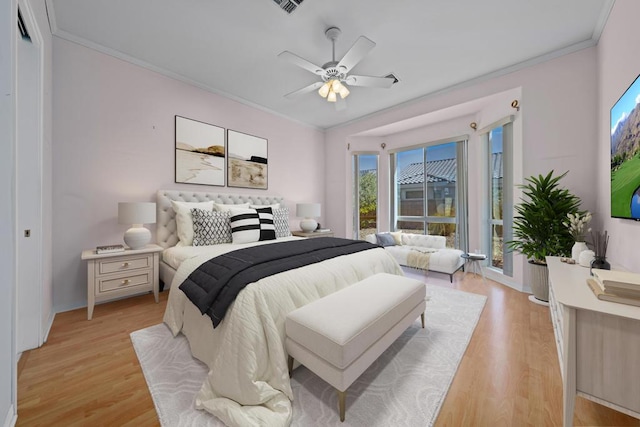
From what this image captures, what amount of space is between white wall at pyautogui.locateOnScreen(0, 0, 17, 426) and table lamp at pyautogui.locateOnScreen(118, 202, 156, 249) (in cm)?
152

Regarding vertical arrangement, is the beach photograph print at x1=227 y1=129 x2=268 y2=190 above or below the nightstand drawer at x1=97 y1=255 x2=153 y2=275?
above

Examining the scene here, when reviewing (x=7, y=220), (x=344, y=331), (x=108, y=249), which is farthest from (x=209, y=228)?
(x=344, y=331)

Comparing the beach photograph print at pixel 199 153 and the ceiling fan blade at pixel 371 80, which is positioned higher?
the ceiling fan blade at pixel 371 80

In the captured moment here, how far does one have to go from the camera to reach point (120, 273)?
251cm

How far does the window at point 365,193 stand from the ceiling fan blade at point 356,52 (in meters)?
2.99

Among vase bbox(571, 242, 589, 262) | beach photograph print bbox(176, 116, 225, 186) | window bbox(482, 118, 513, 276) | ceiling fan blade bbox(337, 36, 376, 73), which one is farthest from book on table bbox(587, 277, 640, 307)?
beach photograph print bbox(176, 116, 225, 186)

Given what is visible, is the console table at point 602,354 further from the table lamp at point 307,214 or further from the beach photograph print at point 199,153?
Result: the beach photograph print at point 199,153

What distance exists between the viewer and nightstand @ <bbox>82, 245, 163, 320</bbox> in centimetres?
235

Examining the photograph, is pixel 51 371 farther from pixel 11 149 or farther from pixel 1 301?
pixel 11 149

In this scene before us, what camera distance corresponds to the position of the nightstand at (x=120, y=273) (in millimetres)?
2352

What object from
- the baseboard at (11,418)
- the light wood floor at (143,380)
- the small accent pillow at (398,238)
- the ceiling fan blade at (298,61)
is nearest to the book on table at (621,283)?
the light wood floor at (143,380)

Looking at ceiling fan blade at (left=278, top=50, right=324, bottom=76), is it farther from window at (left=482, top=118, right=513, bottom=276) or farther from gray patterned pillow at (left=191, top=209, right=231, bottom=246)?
window at (left=482, top=118, right=513, bottom=276)

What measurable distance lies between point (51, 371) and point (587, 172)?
5172mm

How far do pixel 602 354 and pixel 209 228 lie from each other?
3.28m
